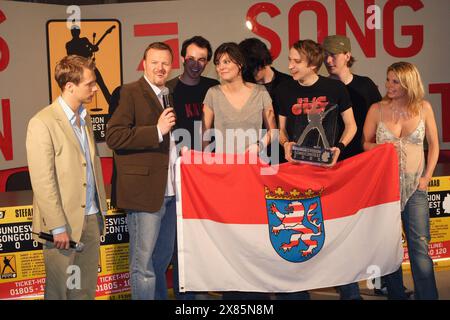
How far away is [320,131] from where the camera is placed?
492cm

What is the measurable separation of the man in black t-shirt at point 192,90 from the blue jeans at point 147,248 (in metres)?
0.55

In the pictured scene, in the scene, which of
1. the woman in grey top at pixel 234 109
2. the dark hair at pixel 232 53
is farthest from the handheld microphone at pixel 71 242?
the dark hair at pixel 232 53

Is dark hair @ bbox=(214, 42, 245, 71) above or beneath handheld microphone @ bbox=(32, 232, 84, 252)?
above

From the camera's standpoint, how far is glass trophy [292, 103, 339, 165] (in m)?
4.84

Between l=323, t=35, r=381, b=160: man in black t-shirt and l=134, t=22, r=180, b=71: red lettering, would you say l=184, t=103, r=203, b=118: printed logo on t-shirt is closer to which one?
l=323, t=35, r=381, b=160: man in black t-shirt

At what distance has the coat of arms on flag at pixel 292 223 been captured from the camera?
4781mm

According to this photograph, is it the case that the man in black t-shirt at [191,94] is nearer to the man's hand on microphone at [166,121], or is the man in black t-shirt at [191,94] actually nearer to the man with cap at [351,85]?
the man's hand on microphone at [166,121]

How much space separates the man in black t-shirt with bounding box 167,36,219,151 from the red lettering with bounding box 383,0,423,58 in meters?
2.52

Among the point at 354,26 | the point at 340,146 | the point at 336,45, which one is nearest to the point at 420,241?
the point at 340,146

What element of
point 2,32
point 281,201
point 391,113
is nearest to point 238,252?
point 281,201

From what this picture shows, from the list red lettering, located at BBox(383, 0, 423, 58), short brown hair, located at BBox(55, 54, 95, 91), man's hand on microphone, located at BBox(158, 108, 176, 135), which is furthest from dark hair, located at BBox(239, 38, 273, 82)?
red lettering, located at BBox(383, 0, 423, 58)

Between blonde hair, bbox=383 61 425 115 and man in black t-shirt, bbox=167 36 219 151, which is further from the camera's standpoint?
man in black t-shirt, bbox=167 36 219 151

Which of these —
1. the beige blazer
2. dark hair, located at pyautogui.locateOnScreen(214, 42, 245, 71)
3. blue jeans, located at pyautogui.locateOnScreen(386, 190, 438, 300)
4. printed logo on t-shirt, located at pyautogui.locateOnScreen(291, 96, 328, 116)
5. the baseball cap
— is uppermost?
the baseball cap
